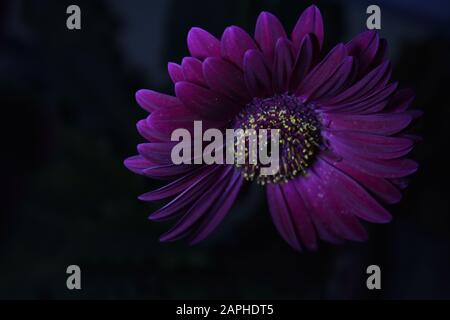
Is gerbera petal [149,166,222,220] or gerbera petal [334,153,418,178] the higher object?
gerbera petal [334,153,418,178]

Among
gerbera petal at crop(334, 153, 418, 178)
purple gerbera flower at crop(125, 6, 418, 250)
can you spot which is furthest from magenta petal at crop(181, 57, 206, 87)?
gerbera petal at crop(334, 153, 418, 178)

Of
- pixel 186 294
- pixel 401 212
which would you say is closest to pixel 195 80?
pixel 186 294

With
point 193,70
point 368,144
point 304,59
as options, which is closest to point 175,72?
point 193,70

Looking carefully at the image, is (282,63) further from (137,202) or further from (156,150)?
(137,202)

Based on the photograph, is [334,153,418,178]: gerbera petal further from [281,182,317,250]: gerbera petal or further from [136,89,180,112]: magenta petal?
[136,89,180,112]: magenta petal

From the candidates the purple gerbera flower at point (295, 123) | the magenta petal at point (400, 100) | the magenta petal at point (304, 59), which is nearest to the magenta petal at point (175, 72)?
the purple gerbera flower at point (295, 123)
